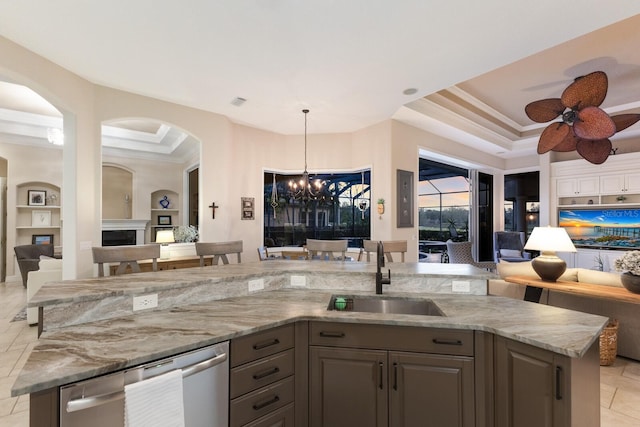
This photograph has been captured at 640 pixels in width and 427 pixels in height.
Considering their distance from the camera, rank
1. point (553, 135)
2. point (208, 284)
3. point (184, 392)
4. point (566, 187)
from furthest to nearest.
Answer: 1. point (566, 187)
2. point (553, 135)
3. point (208, 284)
4. point (184, 392)

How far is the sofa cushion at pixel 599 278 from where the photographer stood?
2.85 metres

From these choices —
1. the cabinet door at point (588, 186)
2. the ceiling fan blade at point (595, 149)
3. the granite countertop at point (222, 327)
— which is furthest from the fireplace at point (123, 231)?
the cabinet door at point (588, 186)

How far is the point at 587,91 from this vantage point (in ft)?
11.6

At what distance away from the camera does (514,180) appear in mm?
8227

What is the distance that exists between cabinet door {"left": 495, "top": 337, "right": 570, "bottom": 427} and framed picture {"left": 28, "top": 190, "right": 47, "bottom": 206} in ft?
29.7

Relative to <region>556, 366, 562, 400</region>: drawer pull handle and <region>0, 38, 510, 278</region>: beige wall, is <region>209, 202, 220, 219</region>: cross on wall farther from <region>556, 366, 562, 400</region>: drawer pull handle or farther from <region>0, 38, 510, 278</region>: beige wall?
<region>556, 366, 562, 400</region>: drawer pull handle

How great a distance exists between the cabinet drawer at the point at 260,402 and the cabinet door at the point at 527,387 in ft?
3.58

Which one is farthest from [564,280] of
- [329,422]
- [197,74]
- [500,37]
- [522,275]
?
[197,74]

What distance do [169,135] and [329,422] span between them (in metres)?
6.76

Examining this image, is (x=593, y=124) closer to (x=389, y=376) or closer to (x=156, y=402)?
(x=389, y=376)

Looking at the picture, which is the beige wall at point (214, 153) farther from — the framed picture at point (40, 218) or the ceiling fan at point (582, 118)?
the ceiling fan at point (582, 118)

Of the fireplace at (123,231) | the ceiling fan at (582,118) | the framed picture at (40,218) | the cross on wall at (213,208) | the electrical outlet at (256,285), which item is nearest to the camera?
the electrical outlet at (256,285)

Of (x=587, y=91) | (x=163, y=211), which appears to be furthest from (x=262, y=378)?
(x=163, y=211)

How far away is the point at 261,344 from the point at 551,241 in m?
3.15
